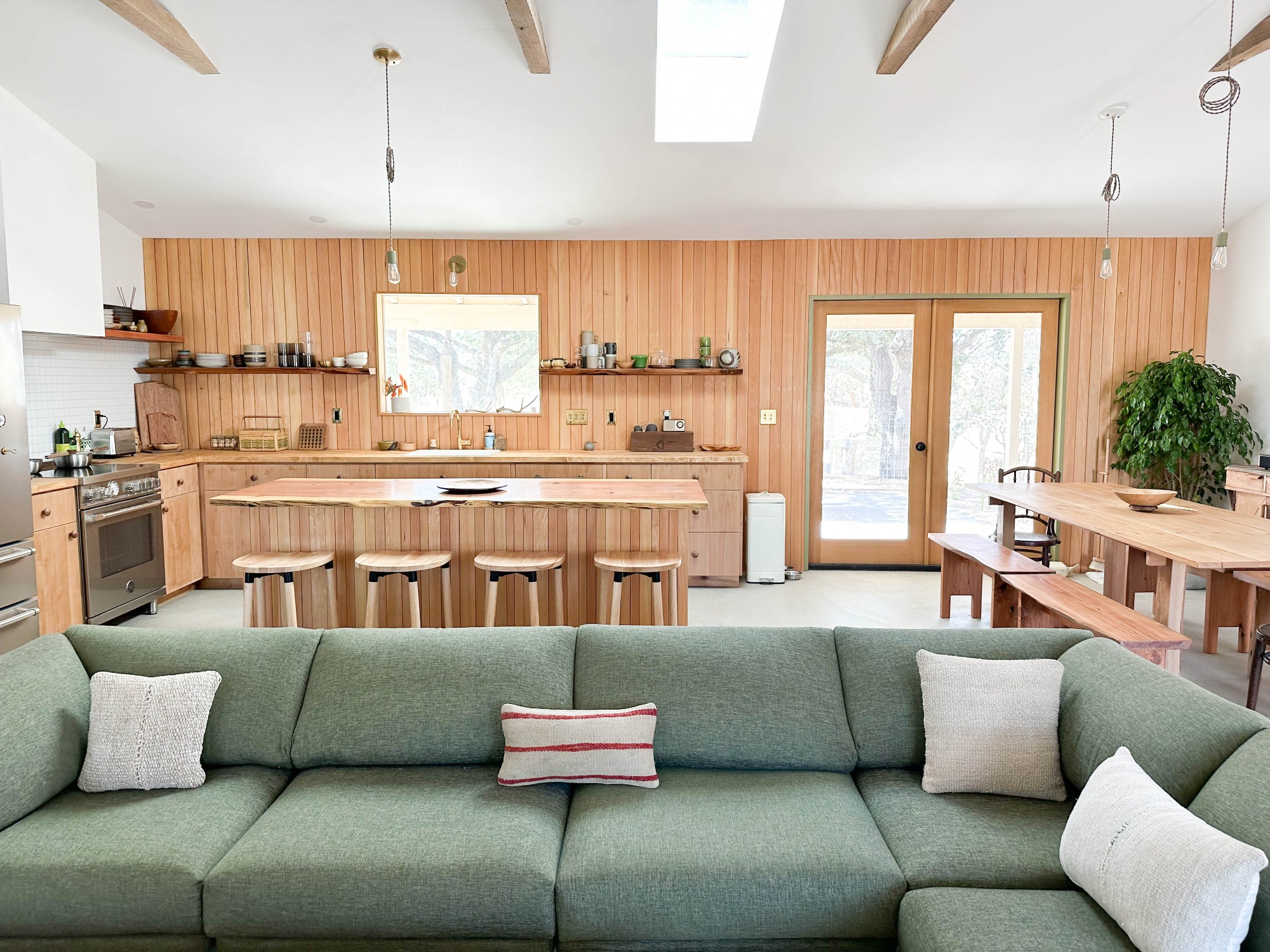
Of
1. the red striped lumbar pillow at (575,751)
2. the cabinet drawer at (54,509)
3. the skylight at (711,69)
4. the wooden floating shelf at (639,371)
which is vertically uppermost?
the skylight at (711,69)

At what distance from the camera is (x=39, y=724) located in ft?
6.44

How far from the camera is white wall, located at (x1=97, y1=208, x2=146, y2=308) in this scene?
539 cm

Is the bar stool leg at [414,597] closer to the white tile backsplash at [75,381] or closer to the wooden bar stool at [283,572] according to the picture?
the wooden bar stool at [283,572]

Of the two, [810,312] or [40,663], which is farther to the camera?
[810,312]

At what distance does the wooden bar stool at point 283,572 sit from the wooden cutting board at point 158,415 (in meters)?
2.72

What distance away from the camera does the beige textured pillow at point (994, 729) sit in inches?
77.1

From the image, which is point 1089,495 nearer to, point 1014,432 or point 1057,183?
point 1014,432

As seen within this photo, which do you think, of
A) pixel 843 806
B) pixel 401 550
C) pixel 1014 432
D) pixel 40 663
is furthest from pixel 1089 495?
pixel 40 663

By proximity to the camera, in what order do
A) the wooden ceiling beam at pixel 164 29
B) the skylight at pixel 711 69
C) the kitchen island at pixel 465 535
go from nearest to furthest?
the wooden ceiling beam at pixel 164 29
the kitchen island at pixel 465 535
the skylight at pixel 711 69

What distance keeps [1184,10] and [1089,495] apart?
2475 millimetres

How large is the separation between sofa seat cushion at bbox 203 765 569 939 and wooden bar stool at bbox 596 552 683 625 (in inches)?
69.4

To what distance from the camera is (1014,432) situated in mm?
5934

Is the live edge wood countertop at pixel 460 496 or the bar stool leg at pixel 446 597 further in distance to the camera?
the bar stool leg at pixel 446 597

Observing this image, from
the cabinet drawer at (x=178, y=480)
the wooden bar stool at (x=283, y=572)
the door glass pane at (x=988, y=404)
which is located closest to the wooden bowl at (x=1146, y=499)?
the door glass pane at (x=988, y=404)
